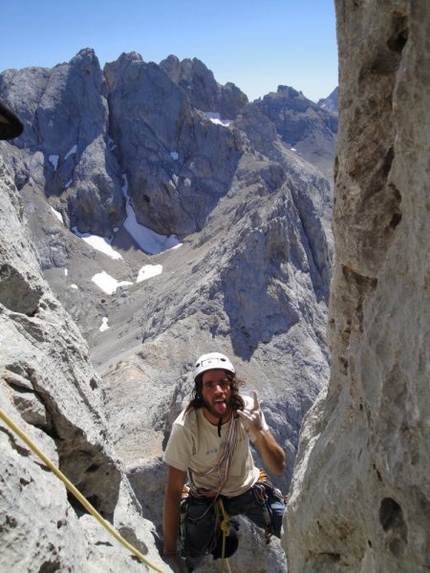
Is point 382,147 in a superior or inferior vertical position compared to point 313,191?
superior

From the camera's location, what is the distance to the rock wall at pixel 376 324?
375 centimetres

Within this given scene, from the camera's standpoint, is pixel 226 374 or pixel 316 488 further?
pixel 226 374

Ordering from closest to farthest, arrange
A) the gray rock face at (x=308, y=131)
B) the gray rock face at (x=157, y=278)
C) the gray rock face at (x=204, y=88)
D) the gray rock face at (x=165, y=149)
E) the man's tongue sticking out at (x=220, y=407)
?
1. the man's tongue sticking out at (x=220, y=407)
2. the gray rock face at (x=157, y=278)
3. the gray rock face at (x=165, y=149)
4. the gray rock face at (x=204, y=88)
5. the gray rock face at (x=308, y=131)

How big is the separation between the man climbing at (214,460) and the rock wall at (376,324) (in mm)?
845

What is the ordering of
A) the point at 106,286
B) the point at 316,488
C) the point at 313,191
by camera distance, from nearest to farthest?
the point at 316,488
the point at 106,286
the point at 313,191

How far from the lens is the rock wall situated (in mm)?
3750

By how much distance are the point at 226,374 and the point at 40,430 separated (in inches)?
91.3

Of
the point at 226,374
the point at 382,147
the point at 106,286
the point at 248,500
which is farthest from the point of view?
the point at 106,286

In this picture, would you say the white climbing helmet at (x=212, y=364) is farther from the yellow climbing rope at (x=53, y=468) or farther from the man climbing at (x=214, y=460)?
the yellow climbing rope at (x=53, y=468)

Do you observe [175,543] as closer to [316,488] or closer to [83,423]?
[83,423]

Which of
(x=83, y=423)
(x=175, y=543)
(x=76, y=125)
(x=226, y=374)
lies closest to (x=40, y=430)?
(x=83, y=423)

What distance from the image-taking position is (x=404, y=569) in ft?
12.3

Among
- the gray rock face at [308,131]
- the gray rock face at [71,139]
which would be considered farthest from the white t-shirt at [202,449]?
the gray rock face at [308,131]

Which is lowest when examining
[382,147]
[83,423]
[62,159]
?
[83,423]
